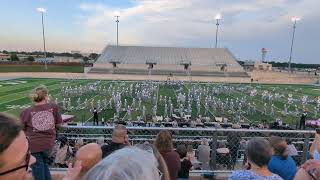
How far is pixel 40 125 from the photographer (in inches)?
195

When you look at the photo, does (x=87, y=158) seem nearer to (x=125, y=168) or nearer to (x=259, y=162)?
(x=125, y=168)

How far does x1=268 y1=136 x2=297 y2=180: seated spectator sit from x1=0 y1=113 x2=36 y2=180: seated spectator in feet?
10.5

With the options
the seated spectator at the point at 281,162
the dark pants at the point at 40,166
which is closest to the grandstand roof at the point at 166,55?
the dark pants at the point at 40,166

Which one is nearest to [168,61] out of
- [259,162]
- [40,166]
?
[40,166]

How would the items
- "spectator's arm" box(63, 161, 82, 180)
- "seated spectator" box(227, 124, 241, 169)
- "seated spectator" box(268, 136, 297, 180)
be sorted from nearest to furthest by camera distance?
"spectator's arm" box(63, 161, 82, 180) → "seated spectator" box(268, 136, 297, 180) → "seated spectator" box(227, 124, 241, 169)

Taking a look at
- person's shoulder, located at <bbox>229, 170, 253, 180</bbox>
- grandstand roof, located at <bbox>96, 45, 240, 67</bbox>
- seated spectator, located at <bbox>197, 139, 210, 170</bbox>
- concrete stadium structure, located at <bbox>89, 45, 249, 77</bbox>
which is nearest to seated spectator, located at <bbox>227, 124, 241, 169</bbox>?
seated spectator, located at <bbox>197, 139, 210, 170</bbox>

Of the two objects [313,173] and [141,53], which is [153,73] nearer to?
[141,53]

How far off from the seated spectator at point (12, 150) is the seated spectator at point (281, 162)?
3.21 metres

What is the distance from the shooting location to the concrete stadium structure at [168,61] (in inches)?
2660

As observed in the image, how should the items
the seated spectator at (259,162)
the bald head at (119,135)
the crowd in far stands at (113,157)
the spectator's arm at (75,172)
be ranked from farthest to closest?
the bald head at (119,135)
the seated spectator at (259,162)
the spectator's arm at (75,172)
the crowd in far stands at (113,157)

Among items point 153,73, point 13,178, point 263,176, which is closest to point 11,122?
point 13,178

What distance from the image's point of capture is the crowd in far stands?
177 centimetres

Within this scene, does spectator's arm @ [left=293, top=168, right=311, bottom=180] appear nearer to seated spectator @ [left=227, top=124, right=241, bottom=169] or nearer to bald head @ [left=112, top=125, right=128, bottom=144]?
bald head @ [left=112, top=125, right=128, bottom=144]

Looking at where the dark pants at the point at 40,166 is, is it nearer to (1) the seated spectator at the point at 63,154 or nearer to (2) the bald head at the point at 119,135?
(2) the bald head at the point at 119,135
